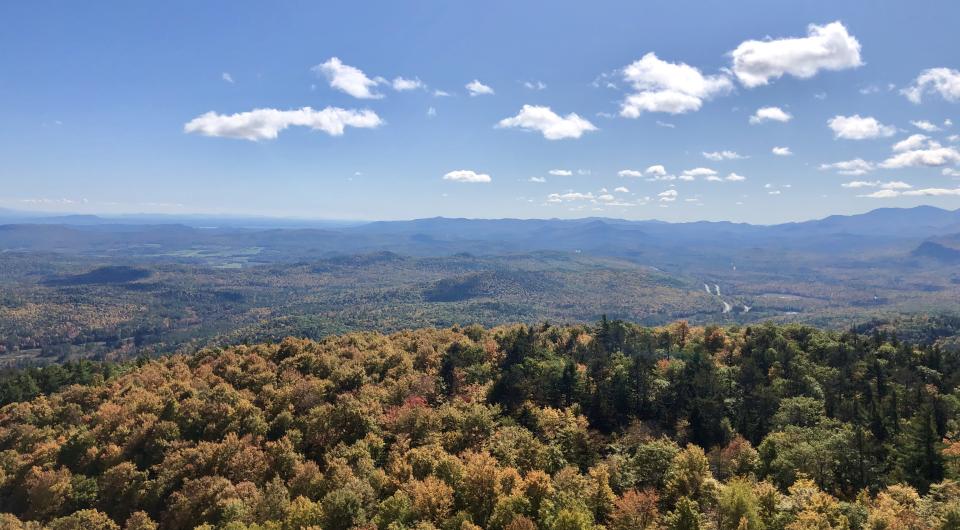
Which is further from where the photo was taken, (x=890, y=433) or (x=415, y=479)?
(x=890, y=433)

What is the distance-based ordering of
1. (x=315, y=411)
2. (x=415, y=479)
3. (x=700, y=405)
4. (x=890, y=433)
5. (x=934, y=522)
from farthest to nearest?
(x=700, y=405)
(x=315, y=411)
(x=890, y=433)
(x=415, y=479)
(x=934, y=522)

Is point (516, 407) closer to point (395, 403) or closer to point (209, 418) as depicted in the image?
point (395, 403)

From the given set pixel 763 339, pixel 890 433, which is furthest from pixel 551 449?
pixel 763 339

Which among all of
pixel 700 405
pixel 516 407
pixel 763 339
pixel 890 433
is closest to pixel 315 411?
pixel 516 407

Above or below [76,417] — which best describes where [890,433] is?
above

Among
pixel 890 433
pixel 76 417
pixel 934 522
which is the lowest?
pixel 76 417

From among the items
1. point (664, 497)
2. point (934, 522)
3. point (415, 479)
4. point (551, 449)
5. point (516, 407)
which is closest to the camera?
point (934, 522)
